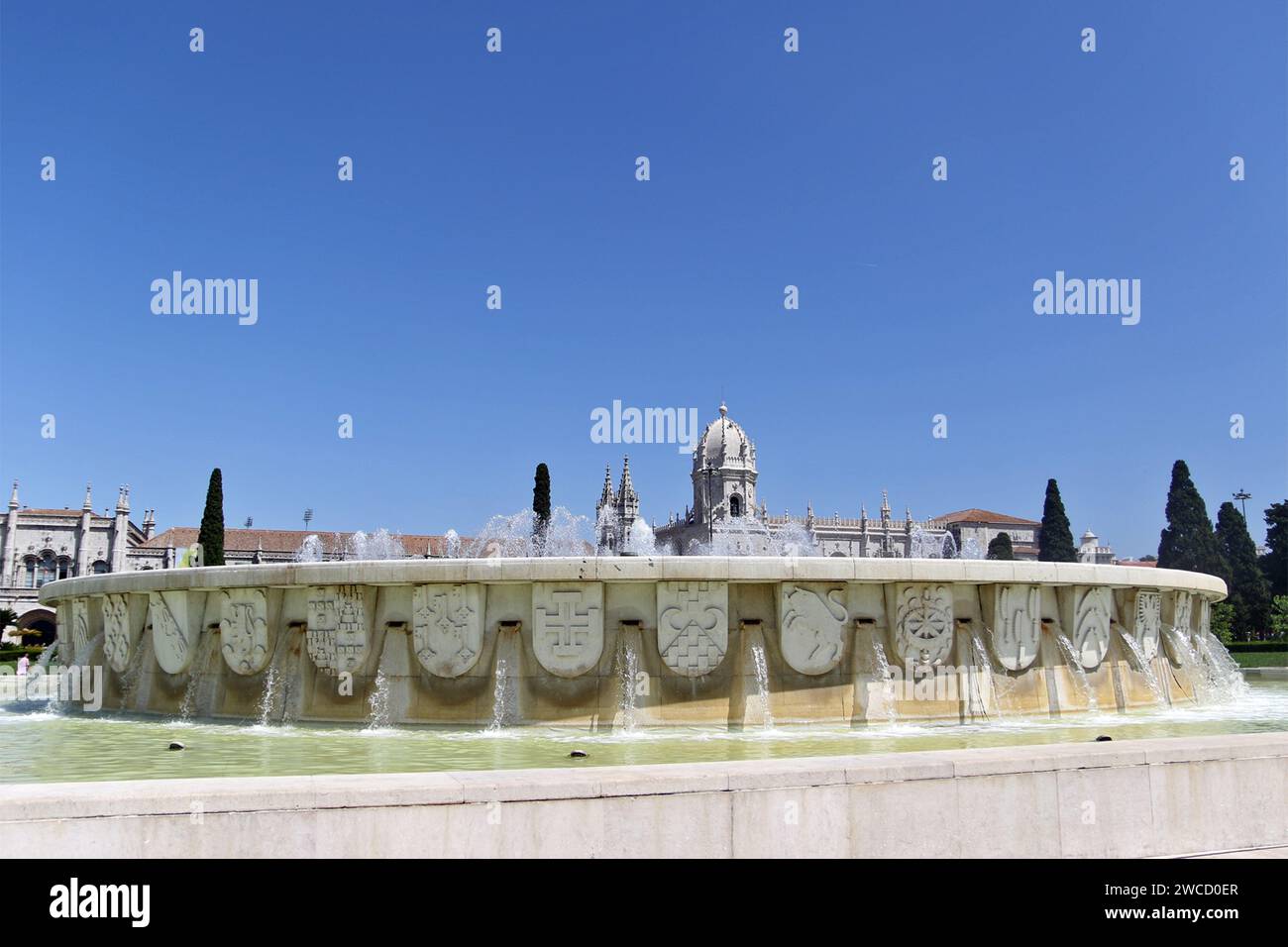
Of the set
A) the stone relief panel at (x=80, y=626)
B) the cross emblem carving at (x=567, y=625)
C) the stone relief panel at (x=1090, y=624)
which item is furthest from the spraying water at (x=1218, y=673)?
the stone relief panel at (x=80, y=626)

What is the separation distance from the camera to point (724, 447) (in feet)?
331

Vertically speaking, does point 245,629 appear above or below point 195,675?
above

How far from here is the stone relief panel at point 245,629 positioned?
32.6 ft

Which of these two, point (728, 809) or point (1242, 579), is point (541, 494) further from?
point (728, 809)

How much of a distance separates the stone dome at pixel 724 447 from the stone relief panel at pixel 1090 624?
293 ft

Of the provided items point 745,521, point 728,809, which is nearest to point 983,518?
point 745,521

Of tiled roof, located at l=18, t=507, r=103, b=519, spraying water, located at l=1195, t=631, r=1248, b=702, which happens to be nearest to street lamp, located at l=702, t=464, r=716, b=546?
tiled roof, located at l=18, t=507, r=103, b=519

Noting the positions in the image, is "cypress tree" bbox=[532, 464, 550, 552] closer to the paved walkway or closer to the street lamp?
the street lamp

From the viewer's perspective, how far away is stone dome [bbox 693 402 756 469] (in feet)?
330

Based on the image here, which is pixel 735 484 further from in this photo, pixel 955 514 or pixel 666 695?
pixel 666 695

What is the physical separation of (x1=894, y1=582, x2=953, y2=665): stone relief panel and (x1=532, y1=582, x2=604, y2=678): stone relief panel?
2.84 m

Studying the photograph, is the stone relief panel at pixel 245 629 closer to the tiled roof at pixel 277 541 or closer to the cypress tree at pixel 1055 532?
the cypress tree at pixel 1055 532

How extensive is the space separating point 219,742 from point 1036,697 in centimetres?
763

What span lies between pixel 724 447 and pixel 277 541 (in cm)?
4335
